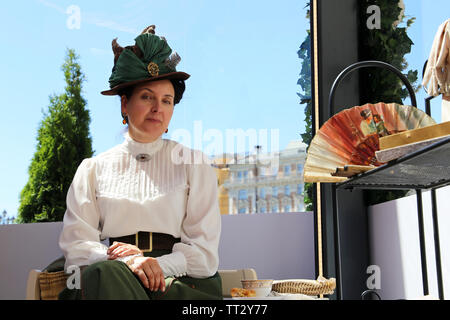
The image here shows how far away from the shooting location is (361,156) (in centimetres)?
173

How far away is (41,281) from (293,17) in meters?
3.07

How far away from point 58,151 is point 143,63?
8.79 ft

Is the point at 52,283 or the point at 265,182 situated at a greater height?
the point at 265,182

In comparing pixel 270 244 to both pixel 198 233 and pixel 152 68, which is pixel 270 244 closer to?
pixel 198 233

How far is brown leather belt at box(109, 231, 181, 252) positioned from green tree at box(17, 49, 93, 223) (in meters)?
2.62

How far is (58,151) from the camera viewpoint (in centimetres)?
445

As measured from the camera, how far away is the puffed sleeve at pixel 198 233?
1.79 metres

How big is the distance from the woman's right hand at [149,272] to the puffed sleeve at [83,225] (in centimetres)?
22

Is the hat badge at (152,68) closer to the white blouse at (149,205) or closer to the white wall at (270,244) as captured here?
the white blouse at (149,205)

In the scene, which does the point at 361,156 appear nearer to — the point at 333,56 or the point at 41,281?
the point at 41,281

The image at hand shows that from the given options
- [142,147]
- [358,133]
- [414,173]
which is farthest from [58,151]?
[414,173]

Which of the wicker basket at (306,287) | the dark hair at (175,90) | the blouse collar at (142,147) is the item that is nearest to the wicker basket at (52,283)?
the blouse collar at (142,147)

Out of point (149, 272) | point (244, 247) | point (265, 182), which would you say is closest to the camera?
point (149, 272)

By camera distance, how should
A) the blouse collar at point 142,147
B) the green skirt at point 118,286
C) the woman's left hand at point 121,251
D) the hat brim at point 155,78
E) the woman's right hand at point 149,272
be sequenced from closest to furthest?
1. the green skirt at point 118,286
2. the woman's right hand at point 149,272
3. the woman's left hand at point 121,251
4. the hat brim at point 155,78
5. the blouse collar at point 142,147
